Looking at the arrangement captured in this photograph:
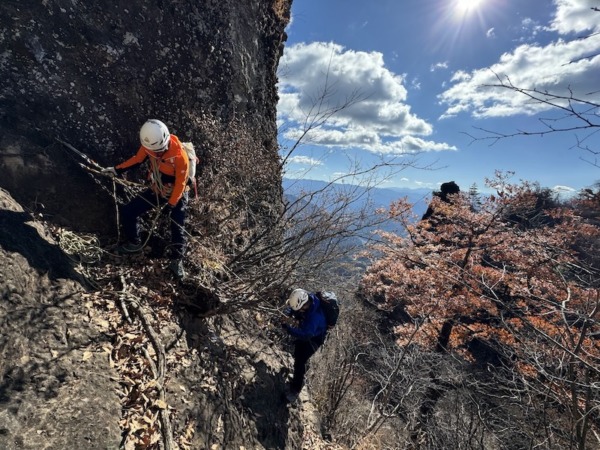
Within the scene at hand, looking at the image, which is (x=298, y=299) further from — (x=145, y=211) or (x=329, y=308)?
(x=145, y=211)

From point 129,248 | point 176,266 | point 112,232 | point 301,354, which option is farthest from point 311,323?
point 112,232

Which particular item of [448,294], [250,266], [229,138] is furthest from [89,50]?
[448,294]

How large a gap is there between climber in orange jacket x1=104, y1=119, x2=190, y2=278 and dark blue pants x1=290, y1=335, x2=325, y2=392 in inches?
113

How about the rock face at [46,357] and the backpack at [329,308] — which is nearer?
the rock face at [46,357]

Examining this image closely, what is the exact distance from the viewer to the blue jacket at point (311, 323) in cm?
666

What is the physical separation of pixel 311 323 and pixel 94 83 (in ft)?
19.2

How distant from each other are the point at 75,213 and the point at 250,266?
3.11m

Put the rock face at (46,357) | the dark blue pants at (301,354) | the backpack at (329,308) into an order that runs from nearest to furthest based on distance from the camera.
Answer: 1. the rock face at (46,357)
2. the backpack at (329,308)
3. the dark blue pants at (301,354)

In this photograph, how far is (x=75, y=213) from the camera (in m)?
5.64

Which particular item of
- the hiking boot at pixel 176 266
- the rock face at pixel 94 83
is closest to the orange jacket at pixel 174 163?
the hiking boot at pixel 176 266

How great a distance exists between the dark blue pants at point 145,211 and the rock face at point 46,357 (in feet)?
3.90

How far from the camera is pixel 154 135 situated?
16.0 ft

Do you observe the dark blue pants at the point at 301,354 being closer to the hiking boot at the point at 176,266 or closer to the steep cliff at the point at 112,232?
the steep cliff at the point at 112,232

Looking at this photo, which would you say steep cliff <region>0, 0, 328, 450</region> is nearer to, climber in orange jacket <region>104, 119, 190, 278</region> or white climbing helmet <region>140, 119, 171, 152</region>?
climber in orange jacket <region>104, 119, 190, 278</region>
